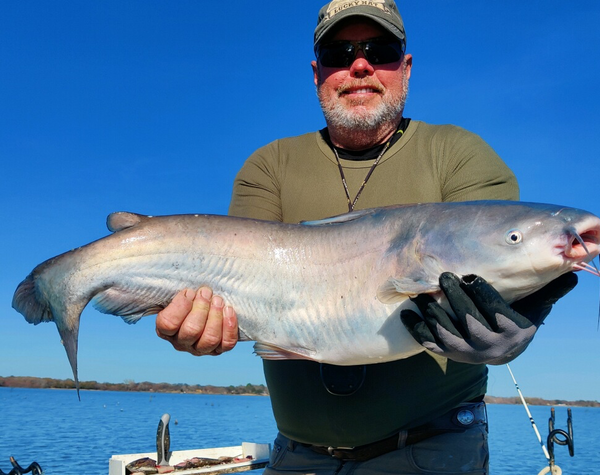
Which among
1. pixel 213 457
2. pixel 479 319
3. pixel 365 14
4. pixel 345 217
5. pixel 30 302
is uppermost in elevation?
pixel 365 14

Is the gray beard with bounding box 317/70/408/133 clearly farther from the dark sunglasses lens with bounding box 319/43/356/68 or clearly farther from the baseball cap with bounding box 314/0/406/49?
the baseball cap with bounding box 314/0/406/49

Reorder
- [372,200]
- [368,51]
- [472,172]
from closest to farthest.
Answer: [472,172] → [372,200] → [368,51]

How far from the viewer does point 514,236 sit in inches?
109

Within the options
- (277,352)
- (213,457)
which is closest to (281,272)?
(277,352)

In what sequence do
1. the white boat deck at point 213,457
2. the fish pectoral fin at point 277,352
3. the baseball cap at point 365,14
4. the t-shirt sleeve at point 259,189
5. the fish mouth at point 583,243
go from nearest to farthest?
the fish mouth at point 583,243, the fish pectoral fin at point 277,352, the t-shirt sleeve at point 259,189, the baseball cap at point 365,14, the white boat deck at point 213,457

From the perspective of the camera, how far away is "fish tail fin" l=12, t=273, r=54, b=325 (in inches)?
134

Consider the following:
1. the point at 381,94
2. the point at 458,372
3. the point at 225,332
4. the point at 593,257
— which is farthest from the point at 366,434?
the point at 381,94

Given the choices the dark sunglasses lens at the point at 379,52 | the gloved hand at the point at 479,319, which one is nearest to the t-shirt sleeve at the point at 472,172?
the dark sunglasses lens at the point at 379,52

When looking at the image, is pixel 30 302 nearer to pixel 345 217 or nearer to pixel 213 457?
pixel 345 217

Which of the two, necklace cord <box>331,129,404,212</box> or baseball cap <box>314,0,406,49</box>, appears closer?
necklace cord <box>331,129,404,212</box>

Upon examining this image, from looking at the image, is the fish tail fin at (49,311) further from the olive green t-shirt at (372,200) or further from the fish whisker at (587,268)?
the fish whisker at (587,268)

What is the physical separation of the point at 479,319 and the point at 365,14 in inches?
102

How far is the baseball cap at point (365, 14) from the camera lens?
4.20 m

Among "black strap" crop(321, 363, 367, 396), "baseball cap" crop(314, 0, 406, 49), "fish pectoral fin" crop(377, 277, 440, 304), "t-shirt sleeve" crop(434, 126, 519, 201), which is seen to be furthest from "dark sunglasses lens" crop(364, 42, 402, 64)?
"black strap" crop(321, 363, 367, 396)
